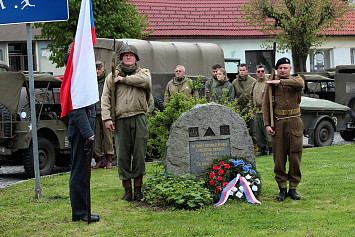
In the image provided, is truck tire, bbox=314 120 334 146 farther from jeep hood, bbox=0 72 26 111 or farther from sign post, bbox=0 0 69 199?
sign post, bbox=0 0 69 199

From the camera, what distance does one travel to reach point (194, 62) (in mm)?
17359

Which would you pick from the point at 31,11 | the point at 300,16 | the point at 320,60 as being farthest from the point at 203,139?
the point at 320,60

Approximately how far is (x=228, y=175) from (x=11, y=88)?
210 inches

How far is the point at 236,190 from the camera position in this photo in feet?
25.8

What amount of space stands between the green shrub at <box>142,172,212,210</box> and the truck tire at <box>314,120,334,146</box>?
8.20 m

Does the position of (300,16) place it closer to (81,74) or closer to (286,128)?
(286,128)

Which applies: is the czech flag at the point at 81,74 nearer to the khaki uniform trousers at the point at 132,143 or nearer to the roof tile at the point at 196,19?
the khaki uniform trousers at the point at 132,143

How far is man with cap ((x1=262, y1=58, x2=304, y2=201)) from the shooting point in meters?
8.06

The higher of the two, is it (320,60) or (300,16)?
(300,16)

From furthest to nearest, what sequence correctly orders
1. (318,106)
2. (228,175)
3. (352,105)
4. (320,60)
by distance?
(320,60) → (352,105) → (318,106) → (228,175)

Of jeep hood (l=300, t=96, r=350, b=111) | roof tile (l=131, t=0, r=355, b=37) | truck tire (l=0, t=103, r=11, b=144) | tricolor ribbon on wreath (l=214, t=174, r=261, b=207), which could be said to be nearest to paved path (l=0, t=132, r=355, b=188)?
truck tire (l=0, t=103, r=11, b=144)

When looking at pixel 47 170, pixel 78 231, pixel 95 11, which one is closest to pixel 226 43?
pixel 95 11

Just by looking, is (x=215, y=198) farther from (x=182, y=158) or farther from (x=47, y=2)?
(x=47, y=2)

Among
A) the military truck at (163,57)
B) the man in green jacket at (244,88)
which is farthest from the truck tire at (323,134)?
the military truck at (163,57)
